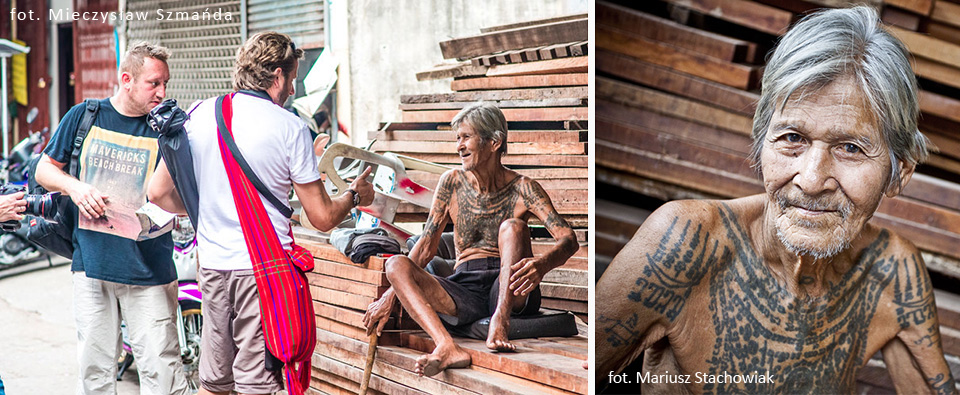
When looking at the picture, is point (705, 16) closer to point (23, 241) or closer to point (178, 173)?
point (178, 173)

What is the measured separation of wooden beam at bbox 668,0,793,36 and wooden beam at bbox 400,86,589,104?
1.66 feet

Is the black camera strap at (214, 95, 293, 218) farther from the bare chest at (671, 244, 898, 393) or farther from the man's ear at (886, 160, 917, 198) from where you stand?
the man's ear at (886, 160, 917, 198)

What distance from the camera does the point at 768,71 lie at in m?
2.53

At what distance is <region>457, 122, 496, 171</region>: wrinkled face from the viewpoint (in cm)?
317

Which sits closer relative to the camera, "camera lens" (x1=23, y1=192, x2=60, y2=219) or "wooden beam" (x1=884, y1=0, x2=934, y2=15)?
"wooden beam" (x1=884, y1=0, x2=934, y2=15)

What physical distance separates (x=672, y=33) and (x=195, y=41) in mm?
2299

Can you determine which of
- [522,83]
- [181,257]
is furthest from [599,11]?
[181,257]

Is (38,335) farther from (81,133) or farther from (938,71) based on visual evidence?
(938,71)

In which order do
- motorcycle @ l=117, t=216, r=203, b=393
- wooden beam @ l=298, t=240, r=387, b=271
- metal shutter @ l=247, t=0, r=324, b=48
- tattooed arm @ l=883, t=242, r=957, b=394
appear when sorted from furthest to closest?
motorcycle @ l=117, t=216, r=203, b=393
metal shutter @ l=247, t=0, r=324, b=48
wooden beam @ l=298, t=240, r=387, b=271
tattooed arm @ l=883, t=242, r=957, b=394

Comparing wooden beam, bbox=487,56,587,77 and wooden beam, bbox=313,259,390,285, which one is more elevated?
wooden beam, bbox=487,56,587,77

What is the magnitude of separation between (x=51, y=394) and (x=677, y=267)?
3.21m

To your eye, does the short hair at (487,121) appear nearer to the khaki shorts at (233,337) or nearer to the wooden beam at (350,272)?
the wooden beam at (350,272)

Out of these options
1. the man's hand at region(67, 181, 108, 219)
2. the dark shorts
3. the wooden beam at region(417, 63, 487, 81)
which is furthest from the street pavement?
the wooden beam at region(417, 63, 487, 81)

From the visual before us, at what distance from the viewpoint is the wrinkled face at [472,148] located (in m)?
3.17
